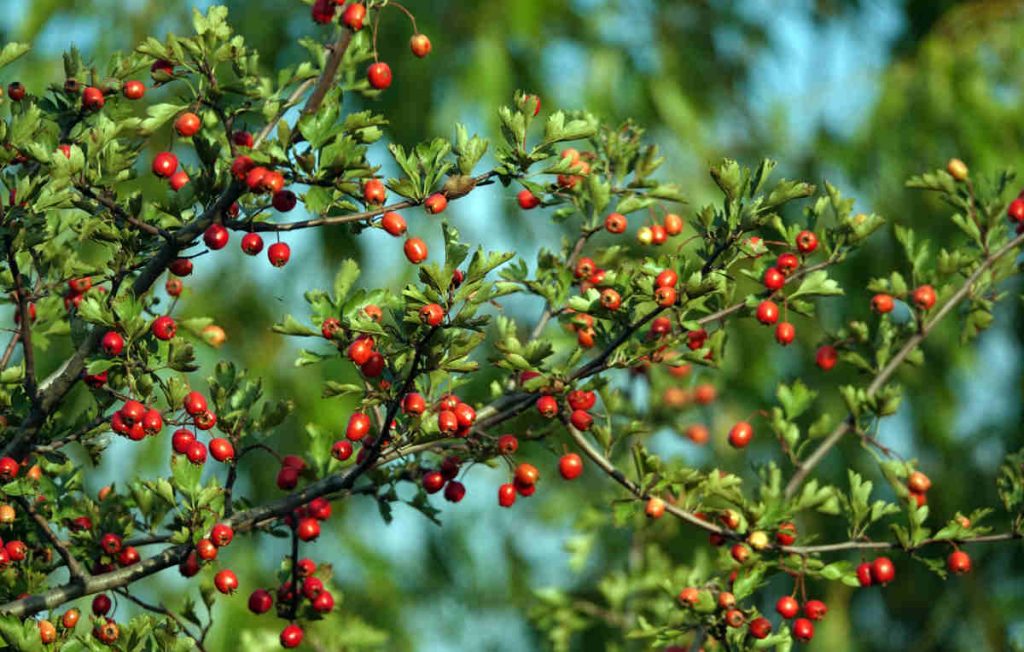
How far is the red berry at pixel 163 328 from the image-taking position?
6.63 ft

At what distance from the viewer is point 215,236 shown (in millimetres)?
1943

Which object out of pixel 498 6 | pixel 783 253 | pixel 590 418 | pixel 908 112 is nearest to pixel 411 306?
pixel 590 418

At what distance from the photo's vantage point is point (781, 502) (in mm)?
2404

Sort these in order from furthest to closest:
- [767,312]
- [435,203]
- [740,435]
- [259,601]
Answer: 1. [740,435]
2. [259,601]
3. [767,312]
4. [435,203]

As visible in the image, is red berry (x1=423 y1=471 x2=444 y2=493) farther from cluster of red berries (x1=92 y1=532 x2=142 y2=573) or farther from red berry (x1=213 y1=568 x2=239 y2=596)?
cluster of red berries (x1=92 y1=532 x2=142 y2=573)

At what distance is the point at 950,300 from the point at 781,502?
722 millimetres

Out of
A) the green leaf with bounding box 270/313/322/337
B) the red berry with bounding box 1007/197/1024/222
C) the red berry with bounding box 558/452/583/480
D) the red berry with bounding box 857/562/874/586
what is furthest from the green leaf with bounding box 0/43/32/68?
the red berry with bounding box 1007/197/1024/222

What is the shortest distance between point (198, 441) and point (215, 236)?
0.40 metres

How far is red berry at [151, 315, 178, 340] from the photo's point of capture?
202 cm

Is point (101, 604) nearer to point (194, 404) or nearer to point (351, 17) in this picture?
point (194, 404)

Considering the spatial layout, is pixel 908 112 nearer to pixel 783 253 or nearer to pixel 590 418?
pixel 783 253

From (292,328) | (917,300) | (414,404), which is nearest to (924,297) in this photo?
(917,300)

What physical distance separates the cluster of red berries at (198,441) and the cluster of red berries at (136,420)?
0.07m

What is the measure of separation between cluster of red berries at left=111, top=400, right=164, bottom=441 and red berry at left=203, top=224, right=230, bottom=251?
291mm
